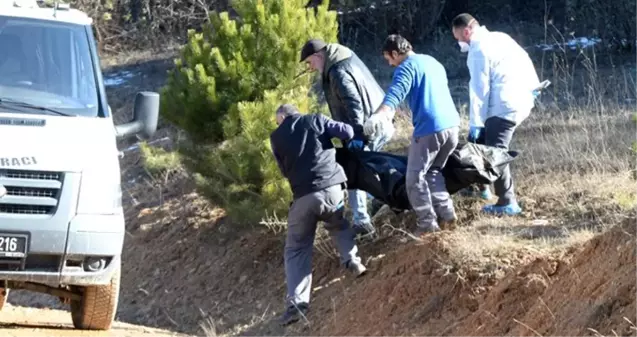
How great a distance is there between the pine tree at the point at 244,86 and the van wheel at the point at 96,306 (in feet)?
8.21

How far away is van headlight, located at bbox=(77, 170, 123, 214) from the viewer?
25.2ft

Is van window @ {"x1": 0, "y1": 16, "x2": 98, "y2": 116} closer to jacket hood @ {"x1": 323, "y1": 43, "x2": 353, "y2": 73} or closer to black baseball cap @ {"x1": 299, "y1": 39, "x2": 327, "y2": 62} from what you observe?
black baseball cap @ {"x1": 299, "y1": 39, "x2": 327, "y2": 62}

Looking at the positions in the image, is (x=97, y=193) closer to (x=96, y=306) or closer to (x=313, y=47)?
(x=96, y=306)

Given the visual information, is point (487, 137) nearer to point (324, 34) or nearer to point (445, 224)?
point (445, 224)

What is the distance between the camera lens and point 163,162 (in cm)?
1463

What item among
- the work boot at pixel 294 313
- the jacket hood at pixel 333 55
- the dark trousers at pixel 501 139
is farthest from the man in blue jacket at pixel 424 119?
the work boot at pixel 294 313

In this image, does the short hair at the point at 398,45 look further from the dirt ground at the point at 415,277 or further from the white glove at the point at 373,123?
the dirt ground at the point at 415,277

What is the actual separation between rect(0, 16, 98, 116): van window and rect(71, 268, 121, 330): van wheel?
1348 mm

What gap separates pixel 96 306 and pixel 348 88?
264cm

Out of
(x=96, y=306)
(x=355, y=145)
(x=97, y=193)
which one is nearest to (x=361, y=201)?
(x=355, y=145)

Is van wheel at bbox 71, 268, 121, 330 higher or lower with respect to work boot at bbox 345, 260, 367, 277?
lower

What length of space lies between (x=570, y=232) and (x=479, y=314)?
1420mm

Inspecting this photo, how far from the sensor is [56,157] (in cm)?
763

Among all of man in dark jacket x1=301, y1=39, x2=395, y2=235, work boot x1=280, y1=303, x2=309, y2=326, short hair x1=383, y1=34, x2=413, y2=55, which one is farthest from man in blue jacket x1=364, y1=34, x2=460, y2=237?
work boot x1=280, y1=303, x2=309, y2=326
